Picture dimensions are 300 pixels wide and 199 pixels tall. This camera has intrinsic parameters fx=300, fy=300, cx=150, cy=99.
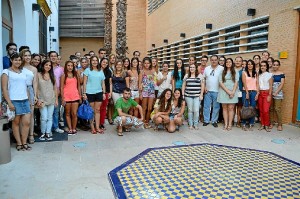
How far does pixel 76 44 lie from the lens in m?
23.6

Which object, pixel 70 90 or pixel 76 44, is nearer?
pixel 70 90

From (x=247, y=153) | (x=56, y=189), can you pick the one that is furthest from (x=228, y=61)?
(x=56, y=189)

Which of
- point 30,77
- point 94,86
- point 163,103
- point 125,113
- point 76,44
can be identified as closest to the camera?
point 30,77

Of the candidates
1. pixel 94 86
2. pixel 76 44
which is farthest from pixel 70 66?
pixel 76 44

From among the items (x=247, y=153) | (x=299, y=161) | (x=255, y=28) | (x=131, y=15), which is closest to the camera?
(x=299, y=161)

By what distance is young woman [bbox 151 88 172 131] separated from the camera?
6.75 m

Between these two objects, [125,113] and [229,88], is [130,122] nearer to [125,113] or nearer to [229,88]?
[125,113]

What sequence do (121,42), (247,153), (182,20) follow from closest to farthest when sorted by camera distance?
(247,153)
(121,42)
(182,20)

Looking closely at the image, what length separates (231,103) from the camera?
712 centimetres

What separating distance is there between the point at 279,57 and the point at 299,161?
3.66m

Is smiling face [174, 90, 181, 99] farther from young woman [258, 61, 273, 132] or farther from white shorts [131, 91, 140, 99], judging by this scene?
young woman [258, 61, 273, 132]

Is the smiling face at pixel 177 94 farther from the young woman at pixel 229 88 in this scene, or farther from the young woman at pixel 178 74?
the young woman at pixel 229 88

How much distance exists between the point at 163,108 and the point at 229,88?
5.41ft

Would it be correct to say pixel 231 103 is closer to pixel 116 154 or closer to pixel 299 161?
pixel 299 161
